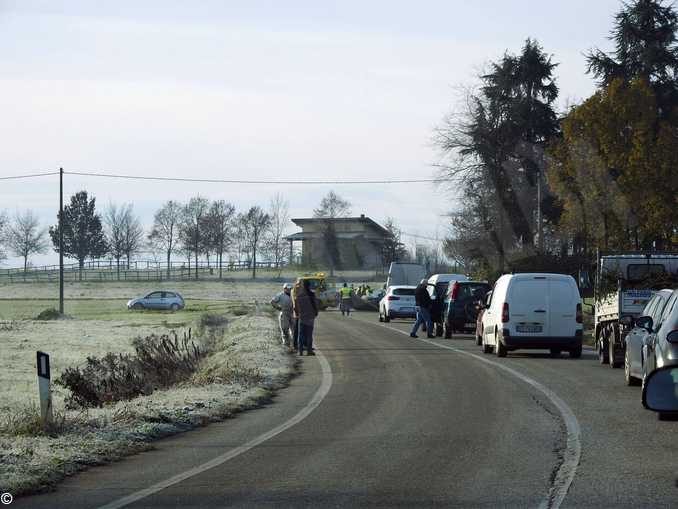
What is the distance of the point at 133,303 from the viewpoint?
73.0 meters

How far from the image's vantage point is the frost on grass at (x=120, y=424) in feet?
34.8

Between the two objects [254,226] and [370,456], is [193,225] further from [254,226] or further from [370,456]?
[370,456]

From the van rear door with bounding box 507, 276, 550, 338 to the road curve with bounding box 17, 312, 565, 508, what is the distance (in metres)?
6.91

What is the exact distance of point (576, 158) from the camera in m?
47.9

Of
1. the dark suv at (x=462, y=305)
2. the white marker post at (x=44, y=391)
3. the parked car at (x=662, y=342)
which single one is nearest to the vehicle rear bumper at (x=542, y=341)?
the dark suv at (x=462, y=305)

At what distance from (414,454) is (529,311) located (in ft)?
50.6

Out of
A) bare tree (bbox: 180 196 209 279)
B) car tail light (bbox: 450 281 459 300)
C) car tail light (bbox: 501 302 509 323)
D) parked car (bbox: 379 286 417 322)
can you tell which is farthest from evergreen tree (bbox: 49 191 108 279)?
car tail light (bbox: 501 302 509 323)

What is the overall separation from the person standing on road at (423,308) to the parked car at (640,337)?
16916mm

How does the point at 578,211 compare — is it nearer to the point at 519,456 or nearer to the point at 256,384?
the point at 256,384

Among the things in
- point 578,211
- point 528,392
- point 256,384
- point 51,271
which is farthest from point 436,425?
point 51,271

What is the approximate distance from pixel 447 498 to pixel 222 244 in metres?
120

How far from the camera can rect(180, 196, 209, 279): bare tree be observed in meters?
128

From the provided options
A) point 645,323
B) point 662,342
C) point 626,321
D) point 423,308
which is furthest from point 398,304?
point 662,342

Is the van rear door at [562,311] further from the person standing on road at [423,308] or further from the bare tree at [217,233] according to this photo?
the bare tree at [217,233]
